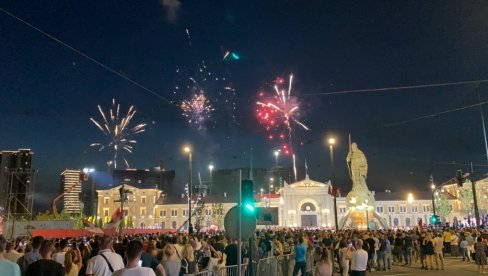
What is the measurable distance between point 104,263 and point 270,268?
8.83m

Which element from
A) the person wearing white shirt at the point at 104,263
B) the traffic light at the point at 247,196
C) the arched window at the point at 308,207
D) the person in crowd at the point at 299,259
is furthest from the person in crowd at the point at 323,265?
the arched window at the point at 308,207

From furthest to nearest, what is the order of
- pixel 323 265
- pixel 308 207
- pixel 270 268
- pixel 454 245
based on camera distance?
pixel 308 207 < pixel 454 245 < pixel 270 268 < pixel 323 265

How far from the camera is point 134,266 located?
539 centimetres

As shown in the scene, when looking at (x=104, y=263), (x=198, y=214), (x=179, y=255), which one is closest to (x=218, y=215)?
(x=198, y=214)

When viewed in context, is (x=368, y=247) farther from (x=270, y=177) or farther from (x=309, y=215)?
(x=270, y=177)

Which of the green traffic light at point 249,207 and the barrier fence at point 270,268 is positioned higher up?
the green traffic light at point 249,207

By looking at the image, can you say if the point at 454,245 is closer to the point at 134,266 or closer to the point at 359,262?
the point at 359,262

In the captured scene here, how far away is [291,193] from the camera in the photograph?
126438 mm

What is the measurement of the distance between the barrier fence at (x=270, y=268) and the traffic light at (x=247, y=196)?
1914mm

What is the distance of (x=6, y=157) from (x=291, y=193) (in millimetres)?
87378

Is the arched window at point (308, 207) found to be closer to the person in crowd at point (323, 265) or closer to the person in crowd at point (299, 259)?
the person in crowd at point (299, 259)

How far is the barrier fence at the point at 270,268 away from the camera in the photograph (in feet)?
36.9

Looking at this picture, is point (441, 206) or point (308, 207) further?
point (308, 207)

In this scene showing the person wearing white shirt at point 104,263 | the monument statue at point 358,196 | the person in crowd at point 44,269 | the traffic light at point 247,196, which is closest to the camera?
the person in crowd at point 44,269
